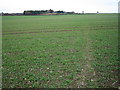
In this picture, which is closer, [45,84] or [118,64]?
[45,84]

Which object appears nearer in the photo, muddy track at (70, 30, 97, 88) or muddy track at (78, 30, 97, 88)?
muddy track at (70, 30, 97, 88)

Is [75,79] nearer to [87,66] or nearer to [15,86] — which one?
[87,66]

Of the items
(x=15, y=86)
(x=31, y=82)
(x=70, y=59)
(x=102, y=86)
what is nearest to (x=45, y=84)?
(x=31, y=82)

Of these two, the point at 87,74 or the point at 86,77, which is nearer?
the point at 86,77

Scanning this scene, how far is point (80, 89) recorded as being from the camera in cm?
541

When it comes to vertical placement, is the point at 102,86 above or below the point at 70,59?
below

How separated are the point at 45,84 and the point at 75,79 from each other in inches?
67.2

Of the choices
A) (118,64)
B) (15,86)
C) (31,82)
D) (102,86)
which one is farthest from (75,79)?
(118,64)

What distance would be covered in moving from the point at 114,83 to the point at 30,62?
5965 mm

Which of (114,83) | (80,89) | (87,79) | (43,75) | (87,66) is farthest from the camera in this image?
(87,66)

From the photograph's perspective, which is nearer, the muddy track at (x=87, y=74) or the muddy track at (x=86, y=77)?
the muddy track at (x=86, y=77)

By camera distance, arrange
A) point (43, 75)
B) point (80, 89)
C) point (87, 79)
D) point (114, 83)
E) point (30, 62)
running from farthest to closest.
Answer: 1. point (30, 62)
2. point (43, 75)
3. point (87, 79)
4. point (114, 83)
5. point (80, 89)

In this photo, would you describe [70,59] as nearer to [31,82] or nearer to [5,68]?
[31,82]

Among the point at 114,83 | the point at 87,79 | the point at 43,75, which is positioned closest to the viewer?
the point at 114,83
